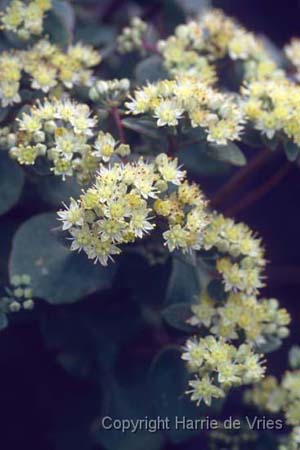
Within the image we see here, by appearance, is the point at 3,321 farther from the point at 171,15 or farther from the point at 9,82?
the point at 171,15

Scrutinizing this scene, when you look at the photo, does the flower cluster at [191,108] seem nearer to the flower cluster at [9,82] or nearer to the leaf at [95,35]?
the flower cluster at [9,82]

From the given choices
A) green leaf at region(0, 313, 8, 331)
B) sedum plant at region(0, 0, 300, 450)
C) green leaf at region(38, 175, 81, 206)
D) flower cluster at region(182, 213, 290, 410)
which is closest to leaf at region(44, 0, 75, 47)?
sedum plant at region(0, 0, 300, 450)

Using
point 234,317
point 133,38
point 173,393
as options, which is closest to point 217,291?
point 234,317

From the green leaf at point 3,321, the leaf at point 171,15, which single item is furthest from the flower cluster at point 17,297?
the leaf at point 171,15

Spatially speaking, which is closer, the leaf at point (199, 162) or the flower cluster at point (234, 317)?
the flower cluster at point (234, 317)

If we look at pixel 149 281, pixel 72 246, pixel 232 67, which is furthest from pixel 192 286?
pixel 232 67

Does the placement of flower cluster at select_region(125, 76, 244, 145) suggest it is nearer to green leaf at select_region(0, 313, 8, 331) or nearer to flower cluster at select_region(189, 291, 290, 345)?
flower cluster at select_region(189, 291, 290, 345)

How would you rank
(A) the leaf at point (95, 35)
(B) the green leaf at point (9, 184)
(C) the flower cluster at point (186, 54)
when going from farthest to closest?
1. (A) the leaf at point (95, 35)
2. (C) the flower cluster at point (186, 54)
3. (B) the green leaf at point (9, 184)
